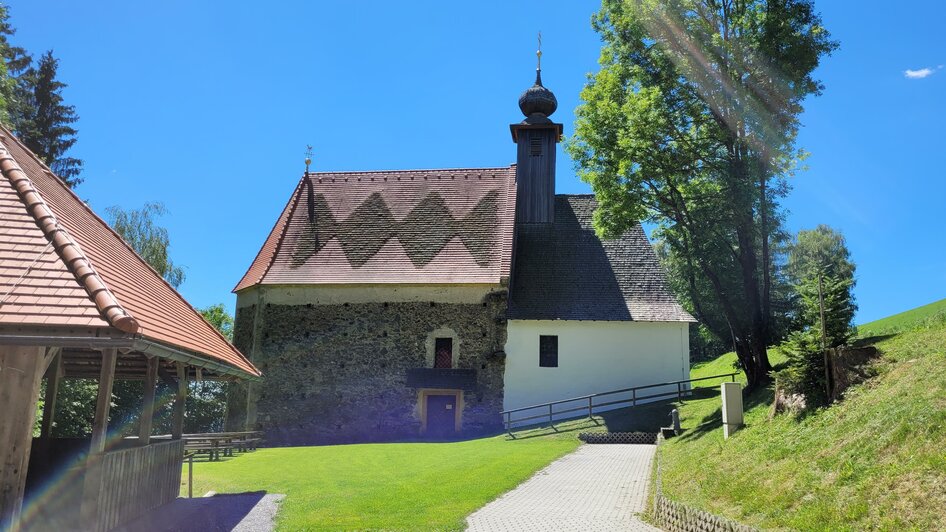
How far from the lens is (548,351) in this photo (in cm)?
2350

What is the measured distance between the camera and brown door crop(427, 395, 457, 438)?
903 inches

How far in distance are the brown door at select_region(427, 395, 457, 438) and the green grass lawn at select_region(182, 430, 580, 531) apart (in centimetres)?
302

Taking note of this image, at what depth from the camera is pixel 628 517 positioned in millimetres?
9406

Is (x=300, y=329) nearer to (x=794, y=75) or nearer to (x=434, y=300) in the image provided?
(x=434, y=300)

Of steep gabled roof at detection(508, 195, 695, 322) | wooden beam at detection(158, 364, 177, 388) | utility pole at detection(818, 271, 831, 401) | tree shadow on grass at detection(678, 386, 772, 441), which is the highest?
steep gabled roof at detection(508, 195, 695, 322)

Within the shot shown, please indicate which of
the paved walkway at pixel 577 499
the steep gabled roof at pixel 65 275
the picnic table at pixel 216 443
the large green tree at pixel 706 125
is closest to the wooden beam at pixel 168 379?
the steep gabled roof at pixel 65 275

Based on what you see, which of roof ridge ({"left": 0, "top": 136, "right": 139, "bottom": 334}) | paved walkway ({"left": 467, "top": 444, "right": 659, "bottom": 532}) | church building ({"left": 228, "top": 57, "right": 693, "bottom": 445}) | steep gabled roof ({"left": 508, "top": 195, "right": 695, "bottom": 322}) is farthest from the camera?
steep gabled roof ({"left": 508, "top": 195, "right": 695, "bottom": 322})

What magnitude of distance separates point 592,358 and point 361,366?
8486 mm

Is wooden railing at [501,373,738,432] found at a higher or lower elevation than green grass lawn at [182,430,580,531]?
higher

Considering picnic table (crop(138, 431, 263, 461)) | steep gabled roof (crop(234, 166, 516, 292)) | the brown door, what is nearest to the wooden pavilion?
picnic table (crop(138, 431, 263, 461))

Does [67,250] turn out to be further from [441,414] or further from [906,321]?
[906,321]

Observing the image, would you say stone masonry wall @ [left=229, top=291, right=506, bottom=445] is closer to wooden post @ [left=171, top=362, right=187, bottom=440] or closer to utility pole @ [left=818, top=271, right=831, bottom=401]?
wooden post @ [left=171, top=362, right=187, bottom=440]

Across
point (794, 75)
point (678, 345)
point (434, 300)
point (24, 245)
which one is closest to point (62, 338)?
point (24, 245)

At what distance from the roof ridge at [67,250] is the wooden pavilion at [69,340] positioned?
0.01 m
